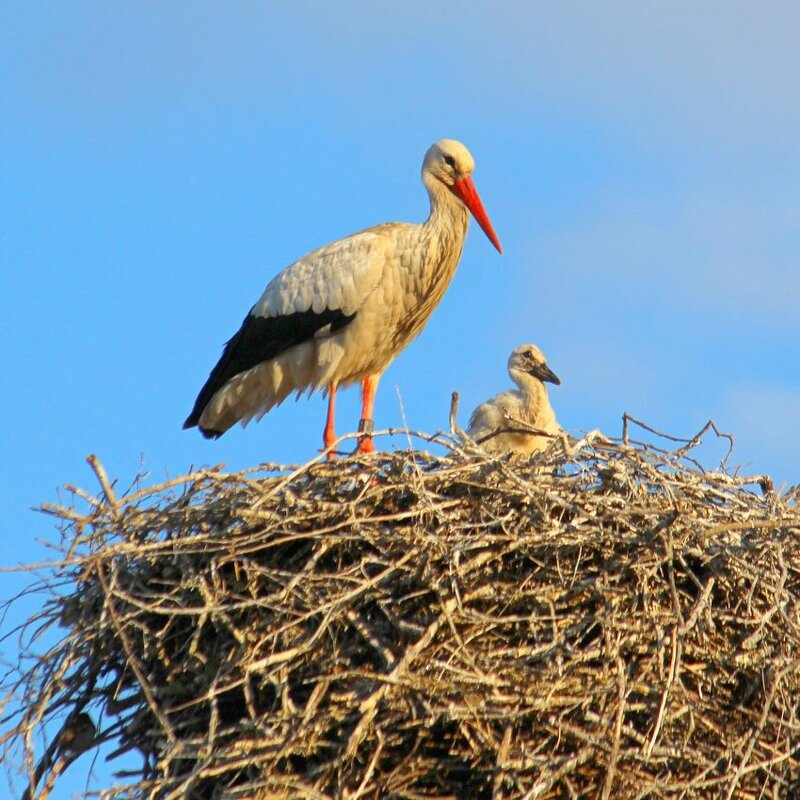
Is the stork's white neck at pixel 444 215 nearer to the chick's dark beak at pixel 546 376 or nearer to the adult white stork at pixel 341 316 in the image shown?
the adult white stork at pixel 341 316

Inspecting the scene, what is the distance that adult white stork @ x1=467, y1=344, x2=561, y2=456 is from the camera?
952 cm

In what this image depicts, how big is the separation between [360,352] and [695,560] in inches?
124

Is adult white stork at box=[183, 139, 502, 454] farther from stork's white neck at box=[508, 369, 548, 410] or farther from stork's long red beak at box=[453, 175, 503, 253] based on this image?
stork's white neck at box=[508, 369, 548, 410]

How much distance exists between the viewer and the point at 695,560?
6.35 meters

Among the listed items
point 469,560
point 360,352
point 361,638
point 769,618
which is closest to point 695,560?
point 769,618

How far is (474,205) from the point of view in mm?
9531

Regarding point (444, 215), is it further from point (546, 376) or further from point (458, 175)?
point (546, 376)

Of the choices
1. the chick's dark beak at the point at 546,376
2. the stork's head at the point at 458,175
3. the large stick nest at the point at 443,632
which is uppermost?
the stork's head at the point at 458,175

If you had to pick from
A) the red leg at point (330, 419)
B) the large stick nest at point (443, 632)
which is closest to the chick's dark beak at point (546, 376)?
the red leg at point (330, 419)

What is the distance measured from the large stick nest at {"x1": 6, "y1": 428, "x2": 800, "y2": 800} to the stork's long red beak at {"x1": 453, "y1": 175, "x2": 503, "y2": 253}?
2.97 metres

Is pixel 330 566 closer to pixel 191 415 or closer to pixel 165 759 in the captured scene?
pixel 165 759

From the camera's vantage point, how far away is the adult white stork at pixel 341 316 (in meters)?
9.04

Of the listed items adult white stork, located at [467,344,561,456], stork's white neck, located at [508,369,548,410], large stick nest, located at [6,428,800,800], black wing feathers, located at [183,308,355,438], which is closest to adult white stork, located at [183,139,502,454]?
black wing feathers, located at [183,308,355,438]

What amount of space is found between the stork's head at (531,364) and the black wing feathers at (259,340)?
1720mm
